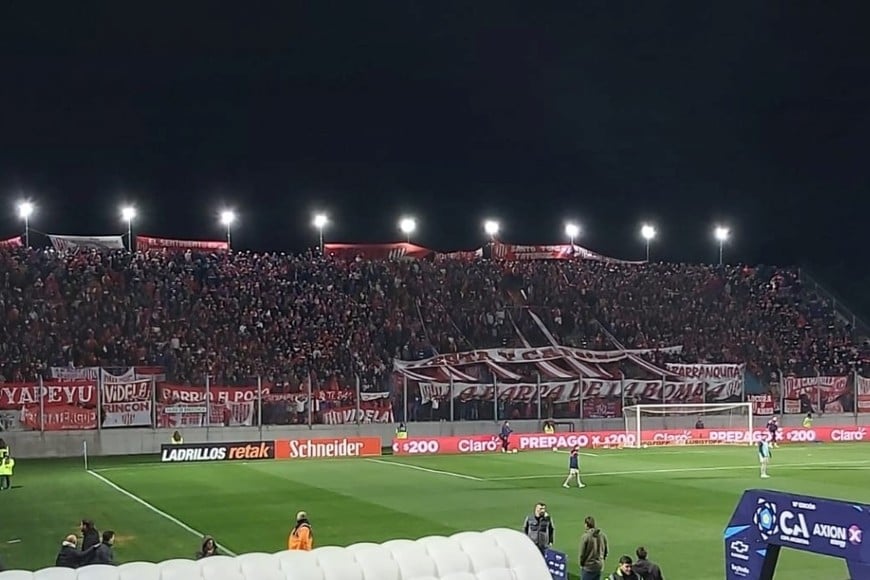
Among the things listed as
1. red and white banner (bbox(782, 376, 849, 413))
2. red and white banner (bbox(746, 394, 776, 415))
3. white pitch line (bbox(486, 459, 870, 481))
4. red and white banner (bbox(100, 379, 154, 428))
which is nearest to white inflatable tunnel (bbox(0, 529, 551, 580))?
white pitch line (bbox(486, 459, 870, 481))

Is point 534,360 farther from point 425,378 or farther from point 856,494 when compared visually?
point 856,494

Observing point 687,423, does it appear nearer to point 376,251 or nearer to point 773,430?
point 773,430

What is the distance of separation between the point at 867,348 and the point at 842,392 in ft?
21.5

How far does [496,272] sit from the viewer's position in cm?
6112

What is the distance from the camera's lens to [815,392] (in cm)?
5509

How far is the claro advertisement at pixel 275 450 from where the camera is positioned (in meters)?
41.8

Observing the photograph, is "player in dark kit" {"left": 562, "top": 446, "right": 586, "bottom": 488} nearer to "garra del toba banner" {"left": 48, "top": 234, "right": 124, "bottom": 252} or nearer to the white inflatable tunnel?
the white inflatable tunnel

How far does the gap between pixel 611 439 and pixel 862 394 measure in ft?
53.1

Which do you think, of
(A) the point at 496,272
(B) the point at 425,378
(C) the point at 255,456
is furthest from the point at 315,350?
(A) the point at 496,272

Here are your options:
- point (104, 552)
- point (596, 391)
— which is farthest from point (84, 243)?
point (104, 552)

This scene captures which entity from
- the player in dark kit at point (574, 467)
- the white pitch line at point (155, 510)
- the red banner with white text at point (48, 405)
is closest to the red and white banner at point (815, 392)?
the player in dark kit at point (574, 467)

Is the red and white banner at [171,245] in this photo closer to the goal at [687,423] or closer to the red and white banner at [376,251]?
the red and white banner at [376,251]

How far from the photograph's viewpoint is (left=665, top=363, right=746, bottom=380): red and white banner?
176 ft

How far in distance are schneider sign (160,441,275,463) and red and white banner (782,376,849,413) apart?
1124 inches
